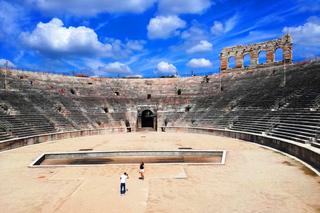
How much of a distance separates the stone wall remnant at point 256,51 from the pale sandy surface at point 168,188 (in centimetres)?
3138

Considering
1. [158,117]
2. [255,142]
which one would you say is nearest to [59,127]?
[158,117]

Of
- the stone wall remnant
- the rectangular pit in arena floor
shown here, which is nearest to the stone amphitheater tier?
the stone wall remnant

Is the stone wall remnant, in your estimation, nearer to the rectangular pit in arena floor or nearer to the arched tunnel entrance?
the arched tunnel entrance

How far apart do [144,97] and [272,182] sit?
36.5 m

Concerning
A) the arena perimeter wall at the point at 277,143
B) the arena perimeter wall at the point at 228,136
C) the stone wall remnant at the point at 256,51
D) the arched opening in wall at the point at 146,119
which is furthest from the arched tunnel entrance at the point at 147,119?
the stone wall remnant at the point at 256,51

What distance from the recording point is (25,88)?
35.7 metres

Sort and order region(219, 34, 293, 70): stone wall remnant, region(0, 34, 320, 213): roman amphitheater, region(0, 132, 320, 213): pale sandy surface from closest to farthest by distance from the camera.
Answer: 1. region(0, 132, 320, 213): pale sandy surface
2. region(0, 34, 320, 213): roman amphitheater
3. region(219, 34, 293, 70): stone wall remnant

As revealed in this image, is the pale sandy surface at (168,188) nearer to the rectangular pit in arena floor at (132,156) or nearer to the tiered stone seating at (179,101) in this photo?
the rectangular pit in arena floor at (132,156)

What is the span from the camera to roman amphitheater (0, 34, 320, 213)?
9.50m

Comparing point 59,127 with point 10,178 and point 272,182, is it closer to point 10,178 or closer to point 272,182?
point 10,178

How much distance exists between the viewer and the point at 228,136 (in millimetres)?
28219

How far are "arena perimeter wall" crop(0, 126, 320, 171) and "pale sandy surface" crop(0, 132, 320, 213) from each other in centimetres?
105

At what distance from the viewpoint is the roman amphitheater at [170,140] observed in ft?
31.2

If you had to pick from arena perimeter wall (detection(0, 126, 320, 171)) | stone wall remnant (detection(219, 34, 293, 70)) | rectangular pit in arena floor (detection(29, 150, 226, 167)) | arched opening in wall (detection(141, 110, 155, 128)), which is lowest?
rectangular pit in arena floor (detection(29, 150, 226, 167))
